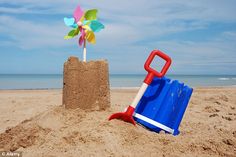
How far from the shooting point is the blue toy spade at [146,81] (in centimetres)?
398

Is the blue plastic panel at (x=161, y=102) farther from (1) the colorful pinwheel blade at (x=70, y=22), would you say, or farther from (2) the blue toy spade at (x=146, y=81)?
(1) the colorful pinwheel blade at (x=70, y=22)

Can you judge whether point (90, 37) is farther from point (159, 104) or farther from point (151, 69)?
point (159, 104)

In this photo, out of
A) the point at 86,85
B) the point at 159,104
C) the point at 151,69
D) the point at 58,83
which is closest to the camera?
the point at 151,69

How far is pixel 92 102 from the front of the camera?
4.41 m

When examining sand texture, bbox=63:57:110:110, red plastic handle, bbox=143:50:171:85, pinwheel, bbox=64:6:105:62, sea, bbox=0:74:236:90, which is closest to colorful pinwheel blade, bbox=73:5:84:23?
pinwheel, bbox=64:6:105:62

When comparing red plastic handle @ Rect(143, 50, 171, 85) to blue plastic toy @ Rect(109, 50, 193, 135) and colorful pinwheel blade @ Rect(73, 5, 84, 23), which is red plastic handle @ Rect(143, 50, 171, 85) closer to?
Result: blue plastic toy @ Rect(109, 50, 193, 135)

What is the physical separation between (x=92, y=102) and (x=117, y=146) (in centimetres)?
98

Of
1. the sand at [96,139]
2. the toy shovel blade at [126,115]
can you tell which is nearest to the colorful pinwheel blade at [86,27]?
the sand at [96,139]

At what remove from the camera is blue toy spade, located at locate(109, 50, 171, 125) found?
3984 mm

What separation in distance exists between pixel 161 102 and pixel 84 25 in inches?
56.5

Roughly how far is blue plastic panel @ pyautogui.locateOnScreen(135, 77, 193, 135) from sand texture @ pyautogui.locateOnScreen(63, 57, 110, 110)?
1.72 ft

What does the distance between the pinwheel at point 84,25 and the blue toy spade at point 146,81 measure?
887 millimetres

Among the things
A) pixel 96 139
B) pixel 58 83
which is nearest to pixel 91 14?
pixel 96 139

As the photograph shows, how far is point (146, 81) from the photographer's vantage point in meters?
4.05
